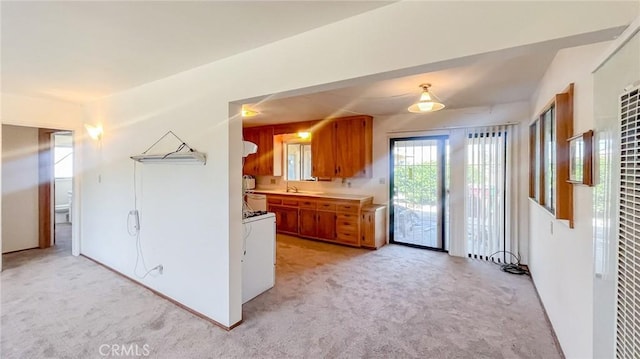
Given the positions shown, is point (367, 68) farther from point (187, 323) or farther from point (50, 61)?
point (50, 61)

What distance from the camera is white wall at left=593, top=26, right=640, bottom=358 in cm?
122

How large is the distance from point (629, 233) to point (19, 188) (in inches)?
281

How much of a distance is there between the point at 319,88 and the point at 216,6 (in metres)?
0.78

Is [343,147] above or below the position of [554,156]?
above

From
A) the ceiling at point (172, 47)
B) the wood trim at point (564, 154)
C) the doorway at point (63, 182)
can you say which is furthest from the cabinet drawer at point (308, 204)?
the doorway at point (63, 182)

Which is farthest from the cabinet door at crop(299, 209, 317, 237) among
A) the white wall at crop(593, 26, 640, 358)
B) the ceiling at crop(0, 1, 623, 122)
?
the white wall at crop(593, 26, 640, 358)

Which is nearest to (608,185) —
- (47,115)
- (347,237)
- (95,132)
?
(347,237)

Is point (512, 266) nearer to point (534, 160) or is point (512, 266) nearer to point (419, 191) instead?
point (534, 160)

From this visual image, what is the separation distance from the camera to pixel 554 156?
232 cm

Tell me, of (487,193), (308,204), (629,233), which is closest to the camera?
(629,233)

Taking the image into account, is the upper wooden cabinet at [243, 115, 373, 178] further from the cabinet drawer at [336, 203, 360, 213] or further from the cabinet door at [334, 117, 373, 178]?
the cabinet drawer at [336, 203, 360, 213]

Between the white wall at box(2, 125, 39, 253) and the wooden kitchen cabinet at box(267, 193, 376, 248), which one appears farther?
the wooden kitchen cabinet at box(267, 193, 376, 248)

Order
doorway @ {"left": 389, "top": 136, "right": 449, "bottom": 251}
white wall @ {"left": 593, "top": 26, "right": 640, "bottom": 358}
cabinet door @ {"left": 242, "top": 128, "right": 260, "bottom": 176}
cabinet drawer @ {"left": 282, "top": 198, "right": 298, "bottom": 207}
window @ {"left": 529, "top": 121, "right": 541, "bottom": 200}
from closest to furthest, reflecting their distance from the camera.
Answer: white wall @ {"left": 593, "top": 26, "right": 640, "bottom": 358} → window @ {"left": 529, "top": 121, "right": 541, "bottom": 200} → doorway @ {"left": 389, "top": 136, "right": 449, "bottom": 251} → cabinet drawer @ {"left": 282, "top": 198, "right": 298, "bottom": 207} → cabinet door @ {"left": 242, "top": 128, "right": 260, "bottom": 176}

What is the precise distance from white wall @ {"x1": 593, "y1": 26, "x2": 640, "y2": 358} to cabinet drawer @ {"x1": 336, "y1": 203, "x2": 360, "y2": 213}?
3458mm
